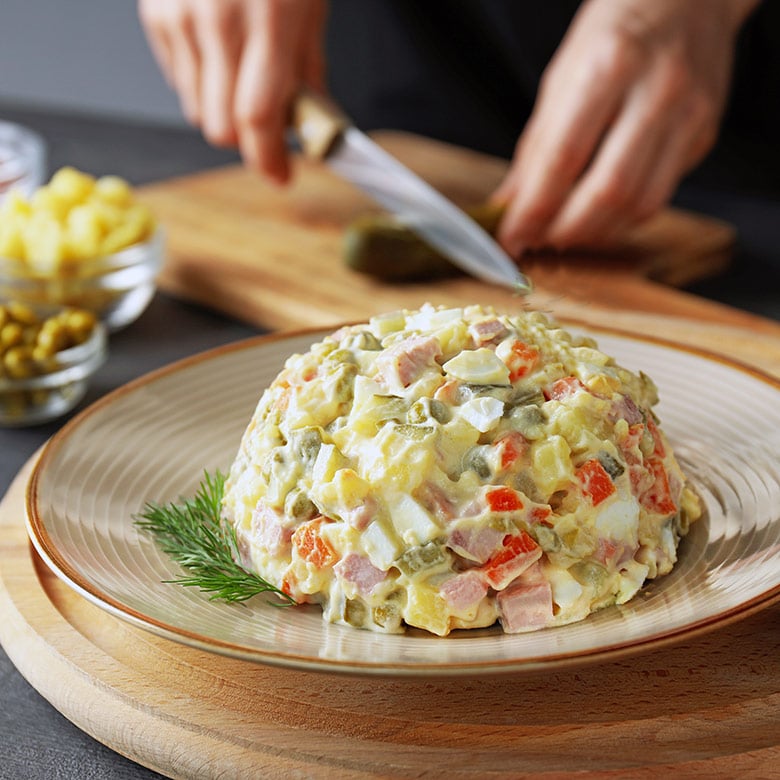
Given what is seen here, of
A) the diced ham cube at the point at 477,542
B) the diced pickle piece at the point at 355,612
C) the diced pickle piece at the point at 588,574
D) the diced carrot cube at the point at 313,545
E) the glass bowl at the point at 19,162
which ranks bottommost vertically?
the glass bowl at the point at 19,162

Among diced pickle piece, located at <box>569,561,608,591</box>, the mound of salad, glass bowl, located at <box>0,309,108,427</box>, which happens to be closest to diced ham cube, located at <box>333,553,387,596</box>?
the mound of salad

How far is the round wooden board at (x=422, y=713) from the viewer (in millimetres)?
1316

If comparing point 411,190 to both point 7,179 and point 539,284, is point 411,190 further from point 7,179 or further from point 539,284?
point 7,179

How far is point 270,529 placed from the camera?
4.96 feet

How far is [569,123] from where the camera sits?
3.02 metres

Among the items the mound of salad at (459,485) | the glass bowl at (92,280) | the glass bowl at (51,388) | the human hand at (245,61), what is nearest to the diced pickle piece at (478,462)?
the mound of salad at (459,485)

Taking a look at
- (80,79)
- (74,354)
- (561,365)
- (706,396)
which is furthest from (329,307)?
(80,79)

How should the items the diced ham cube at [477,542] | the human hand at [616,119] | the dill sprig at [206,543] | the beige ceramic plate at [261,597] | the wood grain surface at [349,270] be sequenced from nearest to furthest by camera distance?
the beige ceramic plate at [261,597]
the diced ham cube at [477,542]
the dill sprig at [206,543]
the wood grain surface at [349,270]
the human hand at [616,119]

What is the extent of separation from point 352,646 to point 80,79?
218 inches

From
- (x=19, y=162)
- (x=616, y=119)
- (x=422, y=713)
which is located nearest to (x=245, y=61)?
(x=19, y=162)

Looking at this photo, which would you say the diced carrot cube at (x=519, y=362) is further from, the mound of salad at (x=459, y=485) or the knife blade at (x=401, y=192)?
the knife blade at (x=401, y=192)

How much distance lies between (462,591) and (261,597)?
10.8 inches

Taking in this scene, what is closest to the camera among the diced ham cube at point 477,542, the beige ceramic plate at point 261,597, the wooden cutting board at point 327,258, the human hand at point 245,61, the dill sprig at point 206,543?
the beige ceramic plate at point 261,597

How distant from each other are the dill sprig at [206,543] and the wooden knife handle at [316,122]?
149 cm
